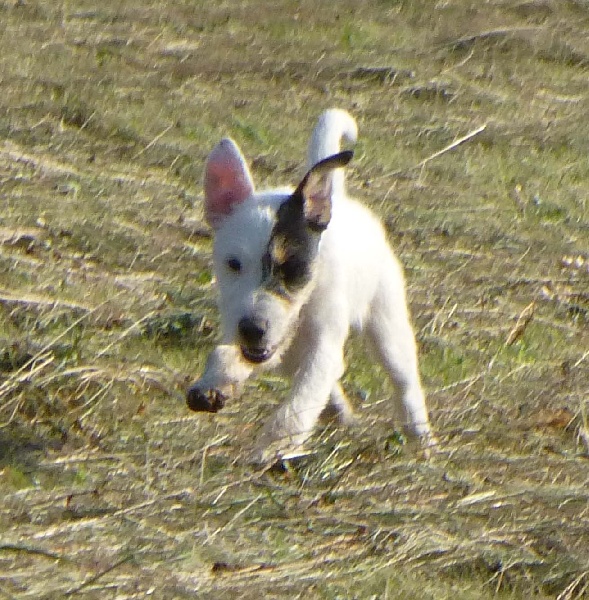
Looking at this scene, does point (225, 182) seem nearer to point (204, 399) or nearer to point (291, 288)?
point (291, 288)

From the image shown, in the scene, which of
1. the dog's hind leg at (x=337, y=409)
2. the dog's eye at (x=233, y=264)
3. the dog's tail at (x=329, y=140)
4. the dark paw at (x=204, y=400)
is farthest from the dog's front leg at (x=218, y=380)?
the dog's tail at (x=329, y=140)

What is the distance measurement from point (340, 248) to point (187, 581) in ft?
4.91

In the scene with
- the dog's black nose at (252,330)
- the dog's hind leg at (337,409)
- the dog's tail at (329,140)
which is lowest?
the dog's hind leg at (337,409)

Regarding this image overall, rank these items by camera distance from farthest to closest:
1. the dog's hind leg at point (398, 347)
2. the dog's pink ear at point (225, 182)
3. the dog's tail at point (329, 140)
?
the dog's tail at point (329, 140) → the dog's hind leg at point (398, 347) → the dog's pink ear at point (225, 182)

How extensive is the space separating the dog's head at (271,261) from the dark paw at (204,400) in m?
0.17

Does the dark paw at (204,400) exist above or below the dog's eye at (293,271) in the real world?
below

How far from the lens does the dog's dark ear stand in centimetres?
475

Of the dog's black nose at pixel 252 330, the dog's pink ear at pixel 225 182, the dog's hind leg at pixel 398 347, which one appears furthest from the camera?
the dog's hind leg at pixel 398 347

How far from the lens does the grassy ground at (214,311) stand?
4.47 metres

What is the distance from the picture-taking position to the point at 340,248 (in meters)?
5.18

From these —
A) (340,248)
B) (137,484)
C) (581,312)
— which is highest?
(340,248)

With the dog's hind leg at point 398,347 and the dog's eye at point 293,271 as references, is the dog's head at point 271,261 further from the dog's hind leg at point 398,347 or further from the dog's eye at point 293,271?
the dog's hind leg at point 398,347

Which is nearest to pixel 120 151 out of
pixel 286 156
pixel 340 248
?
pixel 286 156

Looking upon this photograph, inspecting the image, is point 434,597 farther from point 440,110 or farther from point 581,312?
point 440,110
